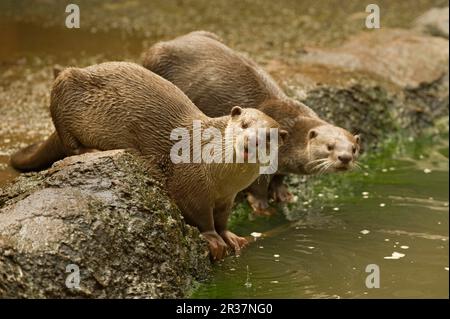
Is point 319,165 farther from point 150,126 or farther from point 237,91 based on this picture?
point 150,126

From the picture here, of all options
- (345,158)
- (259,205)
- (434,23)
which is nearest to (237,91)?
(259,205)

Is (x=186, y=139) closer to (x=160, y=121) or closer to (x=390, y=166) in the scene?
(x=160, y=121)

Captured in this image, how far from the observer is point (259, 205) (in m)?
5.10

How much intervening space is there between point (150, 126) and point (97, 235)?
2.55ft

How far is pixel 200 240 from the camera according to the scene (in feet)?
13.4

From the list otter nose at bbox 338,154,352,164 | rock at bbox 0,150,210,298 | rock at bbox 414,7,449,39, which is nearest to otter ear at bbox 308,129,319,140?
otter nose at bbox 338,154,352,164

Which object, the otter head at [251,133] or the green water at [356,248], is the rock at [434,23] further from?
the otter head at [251,133]

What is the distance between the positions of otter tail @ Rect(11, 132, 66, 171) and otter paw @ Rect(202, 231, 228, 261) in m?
0.84

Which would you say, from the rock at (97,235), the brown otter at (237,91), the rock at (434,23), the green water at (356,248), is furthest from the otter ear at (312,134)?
the rock at (434,23)

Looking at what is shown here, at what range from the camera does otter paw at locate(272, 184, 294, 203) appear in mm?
5354

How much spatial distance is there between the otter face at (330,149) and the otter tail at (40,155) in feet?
3.98

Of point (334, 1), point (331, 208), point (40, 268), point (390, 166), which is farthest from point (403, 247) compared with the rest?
point (334, 1)

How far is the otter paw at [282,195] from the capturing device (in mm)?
5354

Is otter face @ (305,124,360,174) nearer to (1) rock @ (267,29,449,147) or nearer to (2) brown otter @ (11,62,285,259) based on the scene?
(2) brown otter @ (11,62,285,259)
